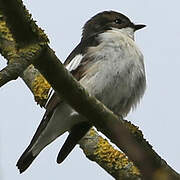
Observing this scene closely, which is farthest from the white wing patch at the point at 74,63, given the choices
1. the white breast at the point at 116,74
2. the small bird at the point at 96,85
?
the white breast at the point at 116,74

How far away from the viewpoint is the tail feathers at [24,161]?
4547 mm

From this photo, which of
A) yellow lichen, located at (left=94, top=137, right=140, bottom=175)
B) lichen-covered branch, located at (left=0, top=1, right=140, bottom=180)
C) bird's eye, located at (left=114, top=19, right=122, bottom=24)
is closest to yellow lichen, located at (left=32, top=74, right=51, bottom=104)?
lichen-covered branch, located at (left=0, top=1, right=140, bottom=180)

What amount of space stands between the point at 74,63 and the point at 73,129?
0.59 meters

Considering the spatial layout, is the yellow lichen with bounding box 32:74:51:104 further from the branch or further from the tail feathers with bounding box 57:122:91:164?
the branch

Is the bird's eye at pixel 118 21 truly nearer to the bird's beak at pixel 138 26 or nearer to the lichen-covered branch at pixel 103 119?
the bird's beak at pixel 138 26

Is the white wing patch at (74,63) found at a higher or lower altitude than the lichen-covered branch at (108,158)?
higher

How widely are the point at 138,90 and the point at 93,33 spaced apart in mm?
1054

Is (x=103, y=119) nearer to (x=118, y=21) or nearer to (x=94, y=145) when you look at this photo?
(x=94, y=145)

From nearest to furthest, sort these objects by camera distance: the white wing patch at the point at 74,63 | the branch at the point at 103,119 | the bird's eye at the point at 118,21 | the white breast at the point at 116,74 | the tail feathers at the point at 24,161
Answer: the branch at the point at 103,119, the tail feathers at the point at 24,161, the white breast at the point at 116,74, the white wing patch at the point at 74,63, the bird's eye at the point at 118,21

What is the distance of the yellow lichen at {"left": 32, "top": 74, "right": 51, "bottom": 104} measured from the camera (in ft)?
15.1

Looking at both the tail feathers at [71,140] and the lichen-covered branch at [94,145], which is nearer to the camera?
the lichen-covered branch at [94,145]

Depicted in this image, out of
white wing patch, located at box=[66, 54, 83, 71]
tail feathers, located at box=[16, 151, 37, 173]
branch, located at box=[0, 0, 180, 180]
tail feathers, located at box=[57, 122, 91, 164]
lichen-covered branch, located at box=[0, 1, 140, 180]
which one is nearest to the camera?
branch, located at box=[0, 0, 180, 180]

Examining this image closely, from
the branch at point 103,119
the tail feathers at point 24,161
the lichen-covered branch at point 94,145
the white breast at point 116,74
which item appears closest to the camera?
the branch at point 103,119

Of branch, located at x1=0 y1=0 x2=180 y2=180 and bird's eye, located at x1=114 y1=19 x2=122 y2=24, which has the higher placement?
bird's eye, located at x1=114 y1=19 x2=122 y2=24
